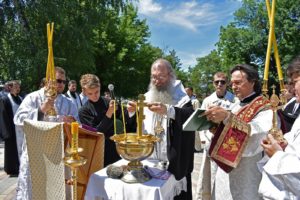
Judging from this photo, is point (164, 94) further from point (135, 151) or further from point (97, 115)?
point (135, 151)

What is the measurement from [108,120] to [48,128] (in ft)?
3.06

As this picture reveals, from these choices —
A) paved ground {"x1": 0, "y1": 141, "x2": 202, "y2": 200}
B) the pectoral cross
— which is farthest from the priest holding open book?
paved ground {"x1": 0, "y1": 141, "x2": 202, "y2": 200}

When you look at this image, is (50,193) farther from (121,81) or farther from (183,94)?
(121,81)

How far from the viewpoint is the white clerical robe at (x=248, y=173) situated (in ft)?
8.30

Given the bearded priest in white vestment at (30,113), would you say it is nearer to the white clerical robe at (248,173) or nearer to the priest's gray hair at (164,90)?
the priest's gray hair at (164,90)

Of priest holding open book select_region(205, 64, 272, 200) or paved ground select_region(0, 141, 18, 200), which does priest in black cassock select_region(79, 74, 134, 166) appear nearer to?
priest holding open book select_region(205, 64, 272, 200)

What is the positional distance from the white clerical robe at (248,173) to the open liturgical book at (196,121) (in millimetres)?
354

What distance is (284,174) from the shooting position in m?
1.77

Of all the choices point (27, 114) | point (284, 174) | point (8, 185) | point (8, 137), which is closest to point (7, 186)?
point (8, 185)

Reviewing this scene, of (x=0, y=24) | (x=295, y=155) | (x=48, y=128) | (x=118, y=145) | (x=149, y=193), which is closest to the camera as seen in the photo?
(x=295, y=155)

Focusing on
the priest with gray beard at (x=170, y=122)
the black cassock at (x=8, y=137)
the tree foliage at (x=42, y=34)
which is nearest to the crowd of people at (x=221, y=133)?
the priest with gray beard at (x=170, y=122)

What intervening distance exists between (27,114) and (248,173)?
2301mm

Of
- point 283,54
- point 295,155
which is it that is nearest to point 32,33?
point 295,155

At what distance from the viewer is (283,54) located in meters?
26.2
